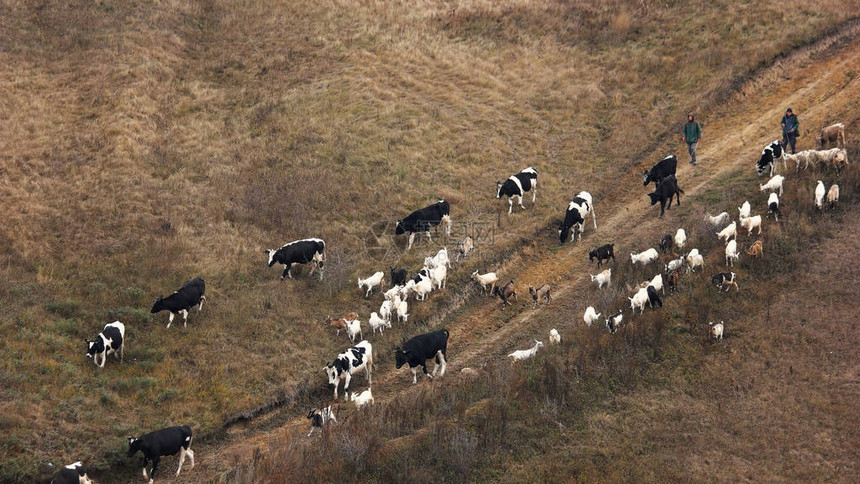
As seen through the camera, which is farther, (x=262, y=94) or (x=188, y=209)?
(x=262, y=94)

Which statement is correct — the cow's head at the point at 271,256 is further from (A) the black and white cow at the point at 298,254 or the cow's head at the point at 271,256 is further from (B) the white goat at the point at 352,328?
(B) the white goat at the point at 352,328

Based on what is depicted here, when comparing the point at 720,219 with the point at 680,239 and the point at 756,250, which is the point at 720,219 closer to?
the point at 680,239

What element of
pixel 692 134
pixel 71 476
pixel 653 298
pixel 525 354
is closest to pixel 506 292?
pixel 525 354

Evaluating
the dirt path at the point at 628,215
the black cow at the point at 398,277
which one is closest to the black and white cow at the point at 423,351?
the dirt path at the point at 628,215


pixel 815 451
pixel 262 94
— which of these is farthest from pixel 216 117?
pixel 815 451

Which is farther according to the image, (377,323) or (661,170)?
(661,170)

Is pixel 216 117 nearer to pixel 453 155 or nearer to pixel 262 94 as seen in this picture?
pixel 262 94

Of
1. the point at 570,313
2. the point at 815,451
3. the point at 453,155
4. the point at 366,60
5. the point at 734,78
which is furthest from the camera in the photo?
the point at 366,60
